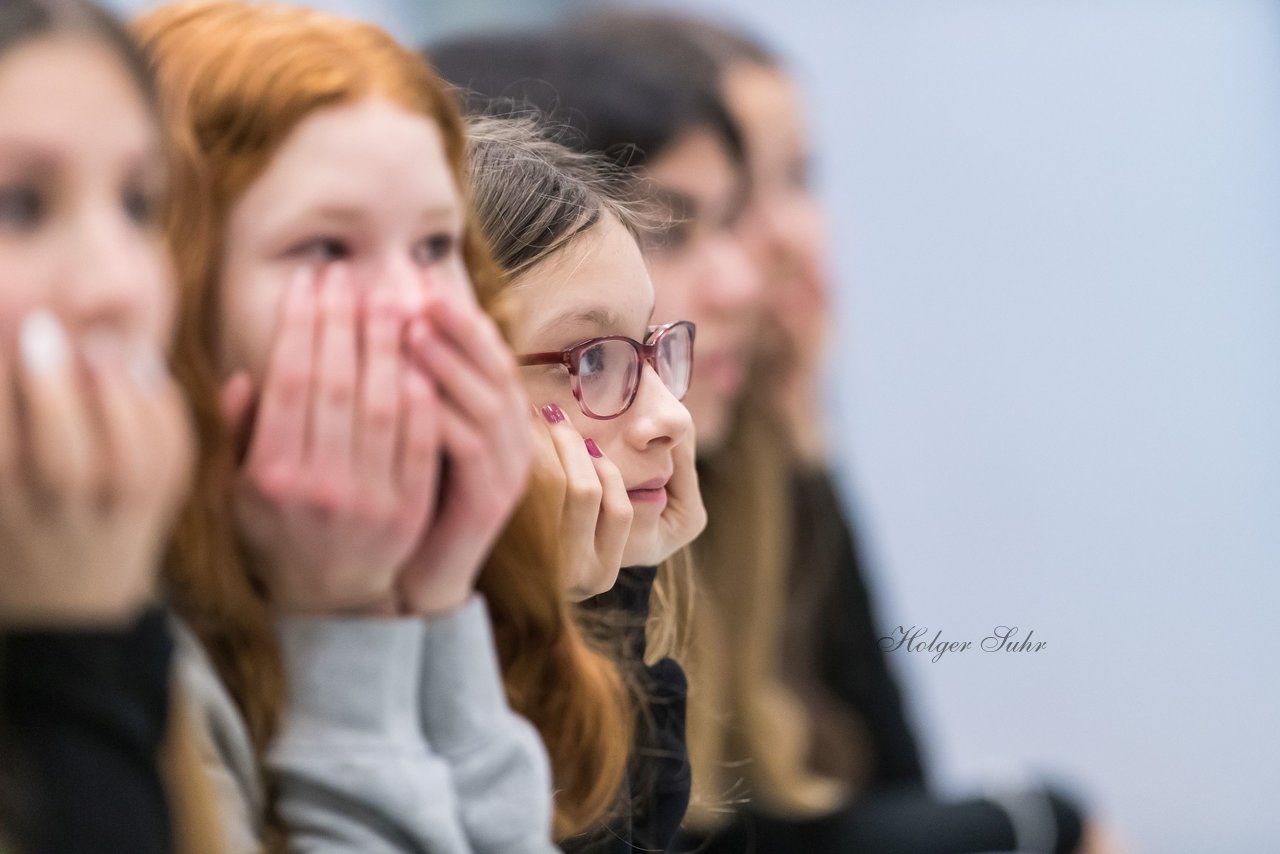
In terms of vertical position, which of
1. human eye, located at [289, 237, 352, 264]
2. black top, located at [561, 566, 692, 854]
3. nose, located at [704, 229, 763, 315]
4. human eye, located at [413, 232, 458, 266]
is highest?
human eye, located at [289, 237, 352, 264]

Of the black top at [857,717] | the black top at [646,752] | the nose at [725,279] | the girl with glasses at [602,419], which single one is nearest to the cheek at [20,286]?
the girl with glasses at [602,419]

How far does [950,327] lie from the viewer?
266 cm

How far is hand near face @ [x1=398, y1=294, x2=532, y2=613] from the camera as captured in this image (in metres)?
0.57

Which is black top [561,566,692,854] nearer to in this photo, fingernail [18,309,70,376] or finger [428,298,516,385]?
finger [428,298,516,385]

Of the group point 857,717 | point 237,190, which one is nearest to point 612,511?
point 237,190

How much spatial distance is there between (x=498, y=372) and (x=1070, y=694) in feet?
5.23

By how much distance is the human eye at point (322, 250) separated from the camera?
56cm

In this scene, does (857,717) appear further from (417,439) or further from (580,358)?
(417,439)

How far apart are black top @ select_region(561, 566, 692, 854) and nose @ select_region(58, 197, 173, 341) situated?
0.33 m

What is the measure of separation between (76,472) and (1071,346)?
2.32 meters

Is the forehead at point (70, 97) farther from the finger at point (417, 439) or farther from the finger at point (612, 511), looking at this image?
the finger at point (612, 511)

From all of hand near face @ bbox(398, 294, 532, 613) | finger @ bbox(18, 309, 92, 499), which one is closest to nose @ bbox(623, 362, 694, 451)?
hand near face @ bbox(398, 294, 532, 613)

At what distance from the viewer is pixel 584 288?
702 millimetres

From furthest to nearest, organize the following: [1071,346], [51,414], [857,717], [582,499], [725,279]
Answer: [1071,346], [857,717], [725,279], [582,499], [51,414]
